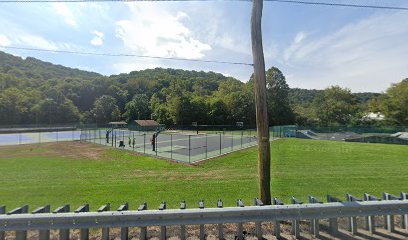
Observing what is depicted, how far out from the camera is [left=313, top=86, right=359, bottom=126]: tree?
218ft

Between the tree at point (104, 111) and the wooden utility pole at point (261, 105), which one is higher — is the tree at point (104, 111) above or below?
above

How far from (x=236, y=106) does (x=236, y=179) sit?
215 feet

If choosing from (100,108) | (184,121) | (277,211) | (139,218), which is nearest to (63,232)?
(139,218)

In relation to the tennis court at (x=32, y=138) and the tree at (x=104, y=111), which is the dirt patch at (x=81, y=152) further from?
the tree at (x=104, y=111)

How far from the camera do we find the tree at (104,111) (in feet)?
315

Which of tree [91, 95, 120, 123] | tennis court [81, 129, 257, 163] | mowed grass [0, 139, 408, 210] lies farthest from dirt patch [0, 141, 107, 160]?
tree [91, 95, 120, 123]

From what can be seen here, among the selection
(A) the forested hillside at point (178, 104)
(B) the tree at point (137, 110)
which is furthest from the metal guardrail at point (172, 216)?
(B) the tree at point (137, 110)

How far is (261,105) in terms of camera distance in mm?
4859

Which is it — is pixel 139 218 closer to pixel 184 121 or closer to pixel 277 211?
pixel 277 211

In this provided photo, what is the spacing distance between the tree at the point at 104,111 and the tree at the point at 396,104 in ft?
289

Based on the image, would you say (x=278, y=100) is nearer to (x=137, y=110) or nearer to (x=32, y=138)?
(x=137, y=110)

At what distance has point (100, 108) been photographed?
317 ft

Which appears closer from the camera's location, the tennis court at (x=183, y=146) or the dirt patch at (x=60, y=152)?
the dirt patch at (x=60, y=152)

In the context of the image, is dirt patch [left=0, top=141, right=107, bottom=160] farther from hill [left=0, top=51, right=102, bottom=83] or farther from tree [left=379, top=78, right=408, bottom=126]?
hill [left=0, top=51, right=102, bottom=83]
